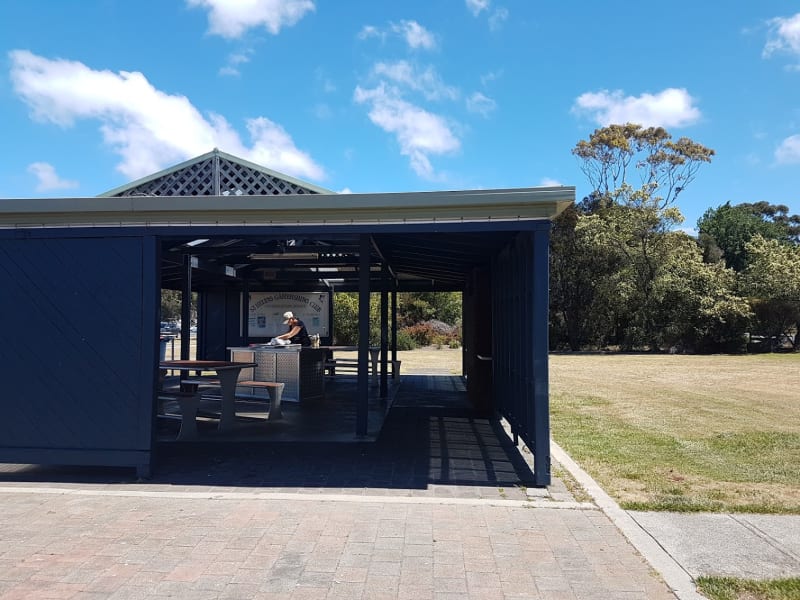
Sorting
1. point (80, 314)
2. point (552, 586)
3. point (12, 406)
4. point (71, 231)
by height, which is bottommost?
point (552, 586)

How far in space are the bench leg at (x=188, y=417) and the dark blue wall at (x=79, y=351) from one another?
75.7 inches

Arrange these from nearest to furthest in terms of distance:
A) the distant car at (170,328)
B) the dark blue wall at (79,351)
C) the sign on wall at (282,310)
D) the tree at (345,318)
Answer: the dark blue wall at (79,351)
the sign on wall at (282,310)
the tree at (345,318)
the distant car at (170,328)

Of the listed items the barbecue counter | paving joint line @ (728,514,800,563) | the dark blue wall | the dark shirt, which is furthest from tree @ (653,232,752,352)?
the dark blue wall

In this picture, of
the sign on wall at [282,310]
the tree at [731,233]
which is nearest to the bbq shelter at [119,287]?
the sign on wall at [282,310]

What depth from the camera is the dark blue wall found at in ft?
20.2

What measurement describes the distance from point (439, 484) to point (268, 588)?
2618 mm

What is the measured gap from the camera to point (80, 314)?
6203mm

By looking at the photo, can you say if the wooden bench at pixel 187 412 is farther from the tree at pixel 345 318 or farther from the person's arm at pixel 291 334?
the tree at pixel 345 318

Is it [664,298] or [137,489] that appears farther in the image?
[664,298]

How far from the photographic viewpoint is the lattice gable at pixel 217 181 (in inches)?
501

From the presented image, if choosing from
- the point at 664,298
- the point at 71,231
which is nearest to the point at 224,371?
the point at 71,231

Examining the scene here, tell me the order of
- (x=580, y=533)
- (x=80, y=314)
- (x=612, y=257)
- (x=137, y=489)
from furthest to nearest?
(x=612, y=257) < (x=80, y=314) < (x=137, y=489) < (x=580, y=533)

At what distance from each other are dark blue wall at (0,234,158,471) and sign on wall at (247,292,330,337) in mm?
9827

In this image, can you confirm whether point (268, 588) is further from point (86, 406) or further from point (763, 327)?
point (763, 327)
